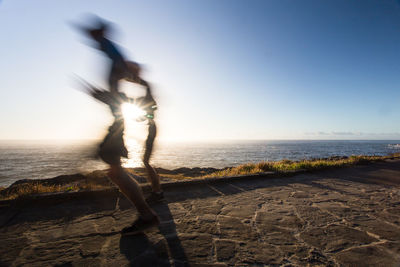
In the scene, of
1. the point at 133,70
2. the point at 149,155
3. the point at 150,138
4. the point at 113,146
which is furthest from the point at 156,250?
the point at 133,70

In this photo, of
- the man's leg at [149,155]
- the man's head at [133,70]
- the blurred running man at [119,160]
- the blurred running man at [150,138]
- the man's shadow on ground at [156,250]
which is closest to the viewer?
the man's shadow on ground at [156,250]

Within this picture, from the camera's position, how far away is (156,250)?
1.71 meters

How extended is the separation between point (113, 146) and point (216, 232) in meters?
→ 1.51

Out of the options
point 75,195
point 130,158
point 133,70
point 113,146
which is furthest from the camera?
point 75,195

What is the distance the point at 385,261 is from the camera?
5.07 ft

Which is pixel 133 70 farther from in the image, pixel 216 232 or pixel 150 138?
pixel 216 232

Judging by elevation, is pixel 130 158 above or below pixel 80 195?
above

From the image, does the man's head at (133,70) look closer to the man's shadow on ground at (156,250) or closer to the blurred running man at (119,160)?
the blurred running man at (119,160)

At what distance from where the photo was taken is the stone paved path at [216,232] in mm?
1608

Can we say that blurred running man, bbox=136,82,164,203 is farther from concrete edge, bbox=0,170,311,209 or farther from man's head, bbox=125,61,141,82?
concrete edge, bbox=0,170,311,209

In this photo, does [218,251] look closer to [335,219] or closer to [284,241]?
[284,241]

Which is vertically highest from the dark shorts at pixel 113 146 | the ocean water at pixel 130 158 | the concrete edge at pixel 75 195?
the dark shorts at pixel 113 146

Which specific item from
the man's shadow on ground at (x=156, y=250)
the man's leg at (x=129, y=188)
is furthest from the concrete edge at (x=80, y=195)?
the man's shadow on ground at (x=156, y=250)

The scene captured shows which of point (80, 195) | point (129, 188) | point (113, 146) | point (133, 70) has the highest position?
point (133, 70)
